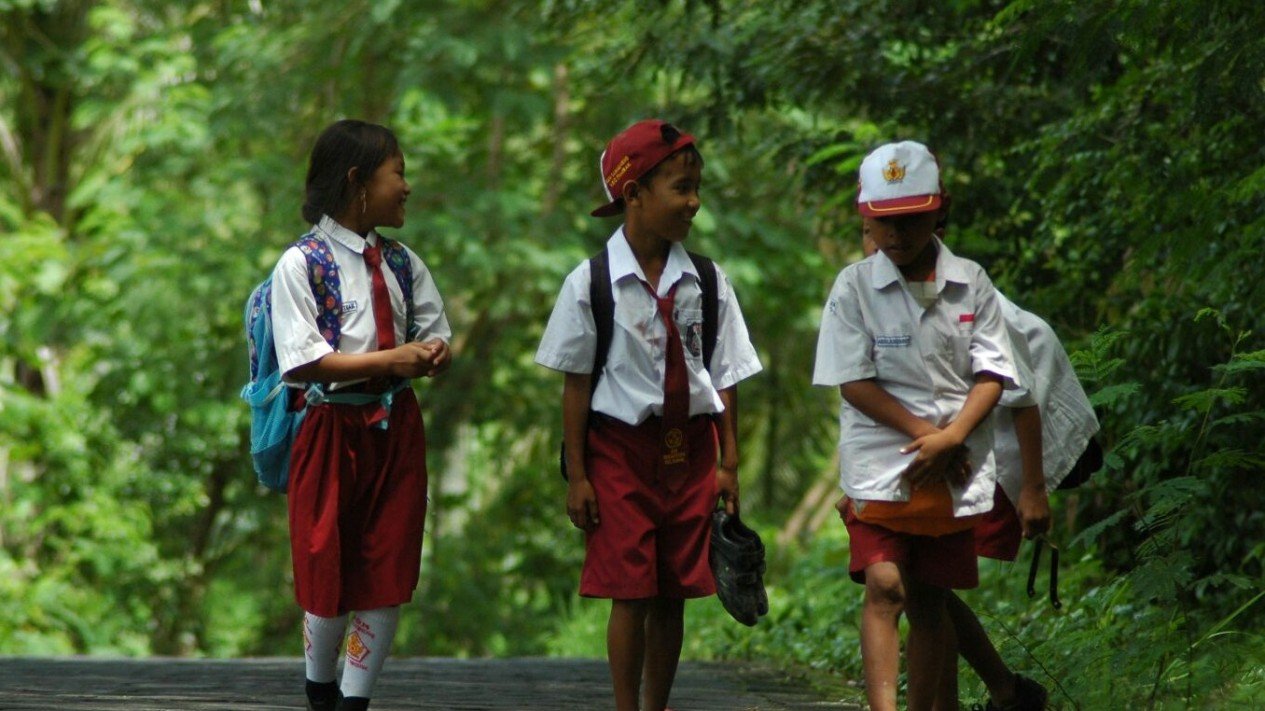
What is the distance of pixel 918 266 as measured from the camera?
17.1 ft

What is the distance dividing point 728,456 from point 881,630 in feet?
2.67

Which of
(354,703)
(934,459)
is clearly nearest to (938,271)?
(934,459)

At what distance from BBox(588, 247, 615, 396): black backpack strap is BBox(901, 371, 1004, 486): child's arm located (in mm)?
953

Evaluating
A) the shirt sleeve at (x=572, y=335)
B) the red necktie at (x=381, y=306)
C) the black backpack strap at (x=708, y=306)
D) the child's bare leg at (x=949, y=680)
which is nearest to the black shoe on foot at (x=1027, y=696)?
the child's bare leg at (x=949, y=680)

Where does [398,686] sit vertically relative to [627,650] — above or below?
below

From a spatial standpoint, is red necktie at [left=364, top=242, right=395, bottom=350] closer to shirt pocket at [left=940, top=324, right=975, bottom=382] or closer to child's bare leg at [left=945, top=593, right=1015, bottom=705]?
shirt pocket at [left=940, top=324, right=975, bottom=382]

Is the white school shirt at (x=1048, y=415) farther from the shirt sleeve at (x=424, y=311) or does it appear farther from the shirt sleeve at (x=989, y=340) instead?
the shirt sleeve at (x=424, y=311)

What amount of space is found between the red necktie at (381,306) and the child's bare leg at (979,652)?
183 cm

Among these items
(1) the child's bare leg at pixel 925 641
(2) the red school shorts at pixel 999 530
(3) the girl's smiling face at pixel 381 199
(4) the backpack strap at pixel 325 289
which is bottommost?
(1) the child's bare leg at pixel 925 641

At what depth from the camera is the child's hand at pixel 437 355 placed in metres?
5.50

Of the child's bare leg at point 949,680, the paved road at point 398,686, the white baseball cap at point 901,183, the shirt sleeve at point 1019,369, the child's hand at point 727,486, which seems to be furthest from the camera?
the paved road at point 398,686

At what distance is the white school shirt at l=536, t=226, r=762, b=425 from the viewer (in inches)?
212

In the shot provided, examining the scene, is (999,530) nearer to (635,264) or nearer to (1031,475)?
(1031,475)

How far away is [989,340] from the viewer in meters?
5.17
